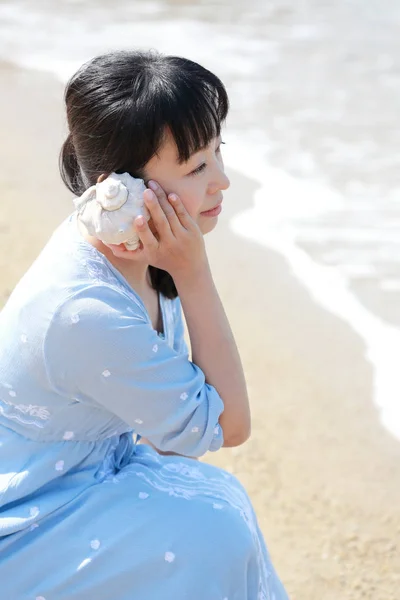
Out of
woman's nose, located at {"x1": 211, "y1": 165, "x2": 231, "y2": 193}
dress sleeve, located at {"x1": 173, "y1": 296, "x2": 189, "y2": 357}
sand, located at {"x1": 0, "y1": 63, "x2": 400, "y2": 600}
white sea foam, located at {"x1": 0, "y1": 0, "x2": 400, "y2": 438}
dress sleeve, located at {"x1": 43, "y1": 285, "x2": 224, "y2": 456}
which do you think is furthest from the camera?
white sea foam, located at {"x1": 0, "y1": 0, "x2": 400, "y2": 438}

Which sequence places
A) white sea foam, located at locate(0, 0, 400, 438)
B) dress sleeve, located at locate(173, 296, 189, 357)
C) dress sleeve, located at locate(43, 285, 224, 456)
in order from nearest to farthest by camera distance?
dress sleeve, located at locate(43, 285, 224, 456), dress sleeve, located at locate(173, 296, 189, 357), white sea foam, located at locate(0, 0, 400, 438)

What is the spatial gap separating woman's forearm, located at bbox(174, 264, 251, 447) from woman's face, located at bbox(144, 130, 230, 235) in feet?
0.48

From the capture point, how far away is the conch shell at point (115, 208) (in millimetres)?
1890

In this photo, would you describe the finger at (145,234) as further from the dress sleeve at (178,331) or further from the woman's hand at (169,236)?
the dress sleeve at (178,331)

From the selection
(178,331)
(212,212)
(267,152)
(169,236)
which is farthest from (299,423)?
(267,152)

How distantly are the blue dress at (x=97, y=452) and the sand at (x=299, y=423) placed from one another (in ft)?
2.89

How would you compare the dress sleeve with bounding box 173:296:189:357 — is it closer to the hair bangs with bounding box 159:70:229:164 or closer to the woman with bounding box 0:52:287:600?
the woman with bounding box 0:52:287:600

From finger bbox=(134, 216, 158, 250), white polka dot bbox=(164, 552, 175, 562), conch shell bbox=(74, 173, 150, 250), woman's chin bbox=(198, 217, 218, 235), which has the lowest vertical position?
white polka dot bbox=(164, 552, 175, 562)

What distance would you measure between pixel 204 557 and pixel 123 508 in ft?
0.62

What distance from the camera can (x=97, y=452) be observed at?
200cm

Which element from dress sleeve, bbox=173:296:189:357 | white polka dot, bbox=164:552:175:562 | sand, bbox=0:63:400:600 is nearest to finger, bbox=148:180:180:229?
dress sleeve, bbox=173:296:189:357

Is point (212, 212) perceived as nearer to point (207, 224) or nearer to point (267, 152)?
point (207, 224)

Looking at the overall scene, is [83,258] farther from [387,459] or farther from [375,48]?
[375,48]

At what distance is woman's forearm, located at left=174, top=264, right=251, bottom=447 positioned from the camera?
2.05 meters
